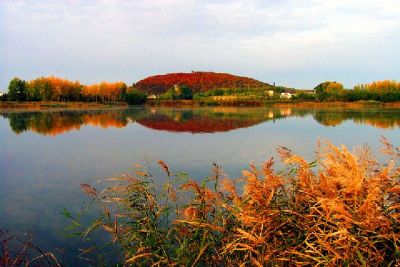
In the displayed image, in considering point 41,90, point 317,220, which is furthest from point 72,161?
point 41,90

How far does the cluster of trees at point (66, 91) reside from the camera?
8294cm

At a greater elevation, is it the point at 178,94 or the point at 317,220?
the point at 178,94

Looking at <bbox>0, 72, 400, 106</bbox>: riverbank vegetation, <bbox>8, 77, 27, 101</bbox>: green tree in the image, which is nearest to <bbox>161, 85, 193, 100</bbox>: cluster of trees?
<bbox>0, 72, 400, 106</bbox>: riverbank vegetation

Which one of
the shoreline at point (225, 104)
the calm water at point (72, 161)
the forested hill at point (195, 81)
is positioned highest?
the forested hill at point (195, 81)

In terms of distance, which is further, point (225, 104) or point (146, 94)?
point (146, 94)

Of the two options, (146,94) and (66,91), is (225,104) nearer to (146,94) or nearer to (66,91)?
(146,94)

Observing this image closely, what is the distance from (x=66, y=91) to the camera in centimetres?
9569

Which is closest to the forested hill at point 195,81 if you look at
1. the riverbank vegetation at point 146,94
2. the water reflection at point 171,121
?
the riverbank vegetation at point 146,94

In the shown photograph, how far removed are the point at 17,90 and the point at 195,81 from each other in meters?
107

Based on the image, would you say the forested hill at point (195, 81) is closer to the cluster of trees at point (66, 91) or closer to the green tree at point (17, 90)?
the cluster of trees at point (66, 91)

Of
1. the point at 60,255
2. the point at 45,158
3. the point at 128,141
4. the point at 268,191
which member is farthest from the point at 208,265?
the point at 128,141

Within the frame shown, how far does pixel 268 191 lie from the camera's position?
11.7ft

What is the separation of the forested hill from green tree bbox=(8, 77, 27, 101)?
95.8 meters

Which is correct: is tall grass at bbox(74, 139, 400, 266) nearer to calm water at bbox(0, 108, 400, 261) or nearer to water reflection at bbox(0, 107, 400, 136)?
calm water at bbox(0, 108, 400, 261)
